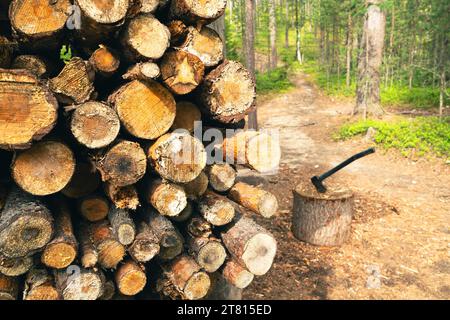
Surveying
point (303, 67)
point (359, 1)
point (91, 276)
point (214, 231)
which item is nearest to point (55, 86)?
point (91, 276)

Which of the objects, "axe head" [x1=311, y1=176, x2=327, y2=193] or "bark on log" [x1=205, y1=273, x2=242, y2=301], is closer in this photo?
"bark on log" [x1=205, y1=273, x2=242, y2=301]

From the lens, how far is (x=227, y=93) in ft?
10.3

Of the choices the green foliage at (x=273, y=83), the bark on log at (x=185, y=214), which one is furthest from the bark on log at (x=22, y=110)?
the green foliage at (x=273, y=83)

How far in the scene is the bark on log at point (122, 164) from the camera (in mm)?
2545

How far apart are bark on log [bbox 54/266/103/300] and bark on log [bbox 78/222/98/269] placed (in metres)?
0.07

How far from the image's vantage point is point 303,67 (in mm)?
32031

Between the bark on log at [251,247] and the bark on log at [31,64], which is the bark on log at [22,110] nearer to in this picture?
the bark on log at [31,64]

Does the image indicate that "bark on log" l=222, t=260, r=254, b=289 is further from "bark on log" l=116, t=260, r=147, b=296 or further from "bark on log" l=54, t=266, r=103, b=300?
"bark on log" l=54, t=266, r=103, b=300

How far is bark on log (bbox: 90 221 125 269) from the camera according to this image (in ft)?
9.13

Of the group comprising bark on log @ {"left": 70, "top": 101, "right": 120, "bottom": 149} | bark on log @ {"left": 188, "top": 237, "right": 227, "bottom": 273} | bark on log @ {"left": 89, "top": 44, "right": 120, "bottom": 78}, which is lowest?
bark on log @ {"left": 188, "top": 237, "right": 227, "bottom": 273}

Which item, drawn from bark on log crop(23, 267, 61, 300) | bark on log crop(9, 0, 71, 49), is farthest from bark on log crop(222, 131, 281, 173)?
bark on log crop(23, 267, 61, 300)

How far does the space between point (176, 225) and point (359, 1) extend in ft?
44.6

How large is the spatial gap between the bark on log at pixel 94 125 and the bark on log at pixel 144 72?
13.5 inches
